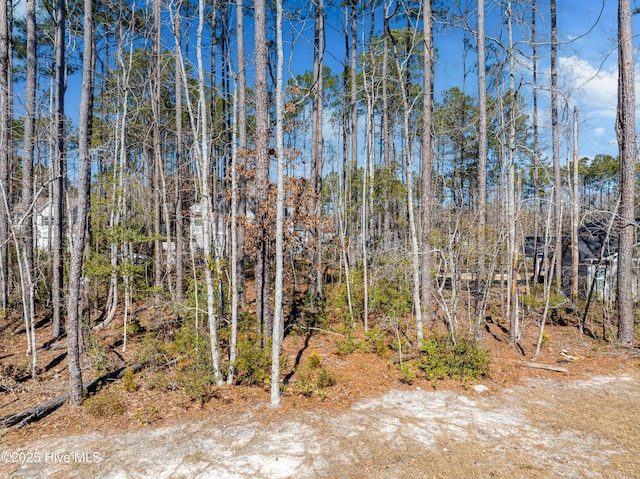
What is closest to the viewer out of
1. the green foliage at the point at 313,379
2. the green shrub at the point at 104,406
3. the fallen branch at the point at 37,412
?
the fallen branch at the point at 37,412

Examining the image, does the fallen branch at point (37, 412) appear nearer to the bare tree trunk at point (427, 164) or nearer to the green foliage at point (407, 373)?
the green foliage at point (407, 373)

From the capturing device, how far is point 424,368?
21.4ft

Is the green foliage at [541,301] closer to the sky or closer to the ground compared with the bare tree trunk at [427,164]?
closer to the ground

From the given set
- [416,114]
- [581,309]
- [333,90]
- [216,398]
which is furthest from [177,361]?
[416,114]

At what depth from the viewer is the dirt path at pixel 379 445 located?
3539 millimetres

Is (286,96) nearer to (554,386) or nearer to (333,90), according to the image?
(554,386)

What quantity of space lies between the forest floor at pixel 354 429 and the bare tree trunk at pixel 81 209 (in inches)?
24.4

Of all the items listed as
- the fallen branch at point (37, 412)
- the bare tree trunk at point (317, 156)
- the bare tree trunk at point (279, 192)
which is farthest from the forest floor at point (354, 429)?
the bare tree trunk at point (317, 156)

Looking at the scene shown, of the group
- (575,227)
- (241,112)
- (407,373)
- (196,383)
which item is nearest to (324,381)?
(407,373)

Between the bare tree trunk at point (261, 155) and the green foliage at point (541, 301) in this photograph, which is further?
the green foliage at point (541, 301)

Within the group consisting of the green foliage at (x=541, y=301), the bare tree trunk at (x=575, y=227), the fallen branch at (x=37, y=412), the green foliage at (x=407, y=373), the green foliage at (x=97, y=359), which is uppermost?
the bare tree trunk at (x=575, y=227)

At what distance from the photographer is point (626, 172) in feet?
24.6

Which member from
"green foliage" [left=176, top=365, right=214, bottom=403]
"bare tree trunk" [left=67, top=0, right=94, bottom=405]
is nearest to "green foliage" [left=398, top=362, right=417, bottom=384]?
"green foliage" [left=176, top=365, right=214, bottom=403]

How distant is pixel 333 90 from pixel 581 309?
13.9m
